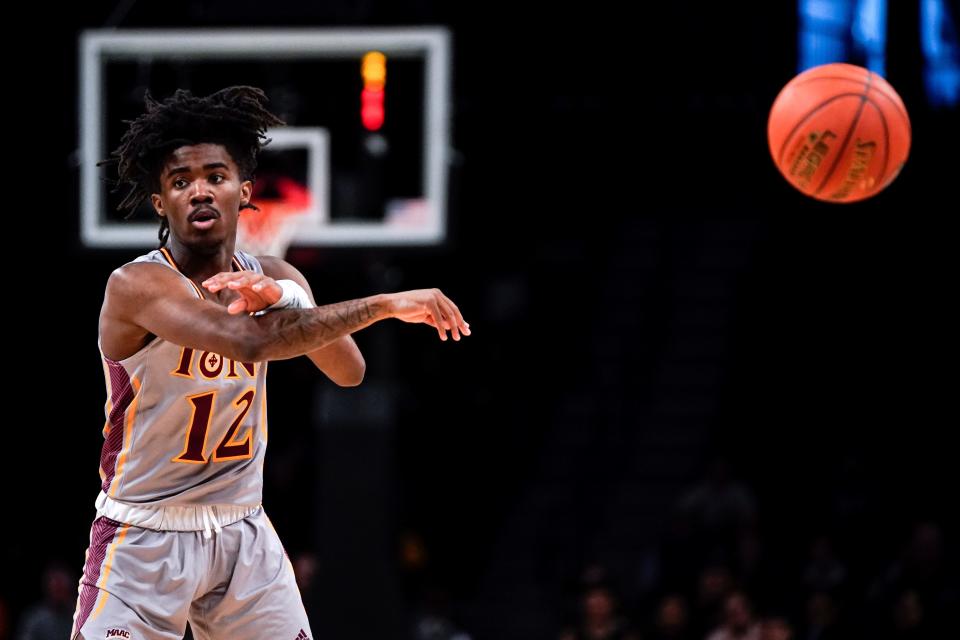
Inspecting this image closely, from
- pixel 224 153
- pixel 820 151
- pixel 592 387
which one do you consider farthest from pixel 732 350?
pixel 224 153

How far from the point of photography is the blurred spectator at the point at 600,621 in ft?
33.7

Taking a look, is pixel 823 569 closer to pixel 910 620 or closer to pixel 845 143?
pixel 910 620

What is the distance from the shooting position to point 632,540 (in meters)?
14.1

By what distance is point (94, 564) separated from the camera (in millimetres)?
4637

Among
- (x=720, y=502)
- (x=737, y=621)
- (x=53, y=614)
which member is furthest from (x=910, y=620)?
(x=53, y=614)

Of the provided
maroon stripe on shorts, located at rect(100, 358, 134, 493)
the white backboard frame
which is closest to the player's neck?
maroon stripe on shorts, located at rect(100, 358, 134, 493)

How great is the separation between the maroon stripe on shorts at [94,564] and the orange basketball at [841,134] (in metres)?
4.08

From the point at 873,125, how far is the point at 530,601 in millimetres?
7014

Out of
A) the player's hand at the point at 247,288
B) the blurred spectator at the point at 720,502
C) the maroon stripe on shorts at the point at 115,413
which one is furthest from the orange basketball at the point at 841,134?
the blurred spectator at the point at 720,502

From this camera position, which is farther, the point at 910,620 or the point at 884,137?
the point at 910,620

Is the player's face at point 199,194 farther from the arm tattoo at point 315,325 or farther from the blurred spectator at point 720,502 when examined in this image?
the blurred spectator at point 720,502

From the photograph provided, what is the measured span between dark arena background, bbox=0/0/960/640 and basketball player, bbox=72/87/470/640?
14.9ft

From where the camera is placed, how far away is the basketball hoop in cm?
867

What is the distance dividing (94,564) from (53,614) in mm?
6881
